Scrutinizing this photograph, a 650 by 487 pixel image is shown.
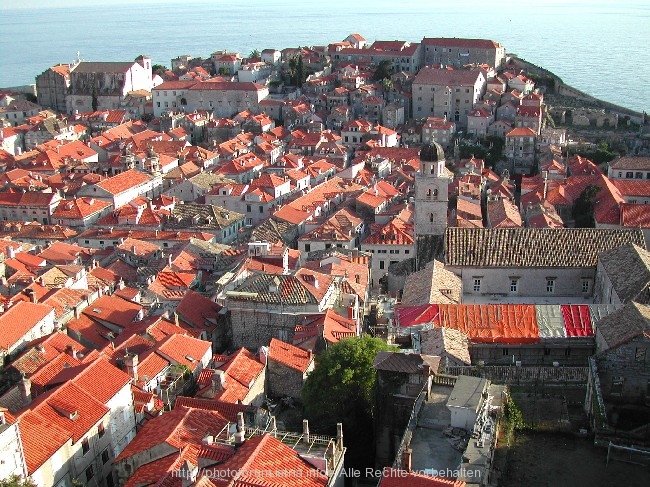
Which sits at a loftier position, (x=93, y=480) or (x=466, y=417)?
(x=466, y=417)

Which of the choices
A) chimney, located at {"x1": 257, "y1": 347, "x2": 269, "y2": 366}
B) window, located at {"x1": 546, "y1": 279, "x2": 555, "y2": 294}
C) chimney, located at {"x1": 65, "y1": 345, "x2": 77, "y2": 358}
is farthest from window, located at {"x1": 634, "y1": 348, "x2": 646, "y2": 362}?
chimney, located at {"x1": 65, "y1": 345, "x2": 77, "y2": 358}

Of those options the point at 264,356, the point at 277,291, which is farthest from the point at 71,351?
the point at 277,291

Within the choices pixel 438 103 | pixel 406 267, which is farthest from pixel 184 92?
pixel 406 267

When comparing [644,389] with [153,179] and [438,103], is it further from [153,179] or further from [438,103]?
[438,103]

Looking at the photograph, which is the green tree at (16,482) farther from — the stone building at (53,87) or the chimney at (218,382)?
the stone building at (53,87)

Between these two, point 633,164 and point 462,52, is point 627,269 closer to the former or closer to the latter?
point 633,164
